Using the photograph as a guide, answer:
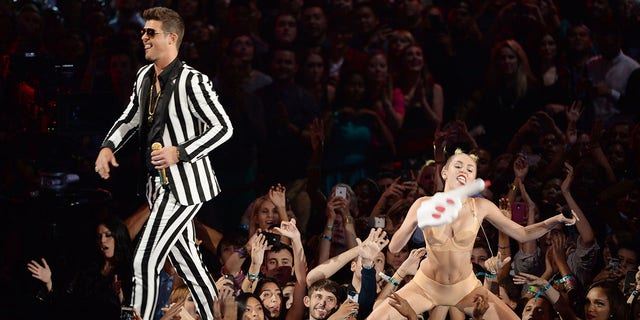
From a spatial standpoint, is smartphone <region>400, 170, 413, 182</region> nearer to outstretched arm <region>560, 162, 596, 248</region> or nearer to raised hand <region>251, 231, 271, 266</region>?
outstretched arm <region>560, 162, 596, 248</region>

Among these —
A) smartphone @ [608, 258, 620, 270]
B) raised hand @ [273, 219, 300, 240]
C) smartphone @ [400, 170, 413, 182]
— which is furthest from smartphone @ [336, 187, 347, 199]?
smartphone @ [608, 258, 620, 270]

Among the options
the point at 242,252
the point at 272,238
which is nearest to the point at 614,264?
the point at 272,238

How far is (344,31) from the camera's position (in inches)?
355

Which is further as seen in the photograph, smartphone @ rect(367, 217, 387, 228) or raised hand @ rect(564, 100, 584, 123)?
raised hand @ rect(564, 100, 584, 123)

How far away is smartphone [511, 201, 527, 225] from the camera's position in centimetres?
717

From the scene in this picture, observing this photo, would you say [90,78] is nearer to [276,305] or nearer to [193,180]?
[276,305]

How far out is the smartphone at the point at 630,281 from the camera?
639 centimetres

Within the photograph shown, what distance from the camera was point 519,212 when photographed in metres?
7.18

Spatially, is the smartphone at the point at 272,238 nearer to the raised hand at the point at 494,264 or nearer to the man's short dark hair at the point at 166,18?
the raised hand at the point at 494,264

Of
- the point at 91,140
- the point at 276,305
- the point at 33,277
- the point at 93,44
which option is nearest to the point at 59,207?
the point at 33,277

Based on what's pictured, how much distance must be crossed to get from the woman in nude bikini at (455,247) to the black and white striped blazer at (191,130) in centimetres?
103

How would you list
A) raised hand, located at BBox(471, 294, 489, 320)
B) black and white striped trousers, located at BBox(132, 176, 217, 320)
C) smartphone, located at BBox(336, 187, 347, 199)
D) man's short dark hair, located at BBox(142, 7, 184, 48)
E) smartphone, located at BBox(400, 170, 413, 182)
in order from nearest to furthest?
black and white striped trousers, located at BBox(132, 176, 217, 320), man's short dark hair, located at BBox(142, 7, 184, 48), raised hand, located at BBox(471, 294, 489, 320), smartphone, located at BBox(336, 187, 347, 199), smartphone, located at BBox(400, 170, 413, 182)

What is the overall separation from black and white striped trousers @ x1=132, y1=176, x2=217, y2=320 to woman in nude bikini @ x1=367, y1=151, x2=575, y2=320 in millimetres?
851

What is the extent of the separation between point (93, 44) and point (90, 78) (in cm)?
35
